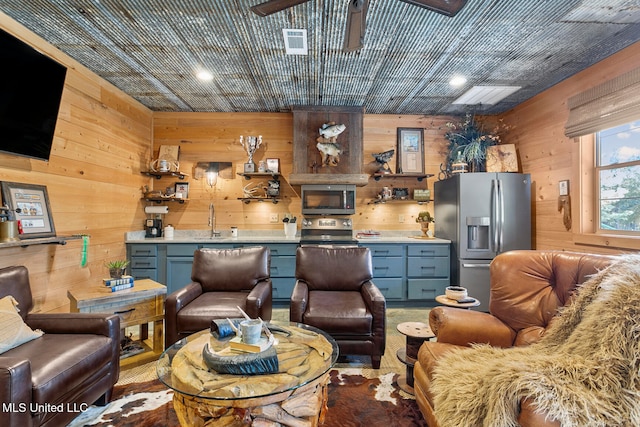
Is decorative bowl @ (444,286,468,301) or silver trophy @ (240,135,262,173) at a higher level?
silver trophy @ (240,135,262,173)

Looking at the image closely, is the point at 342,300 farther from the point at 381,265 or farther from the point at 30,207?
the point at 30,207

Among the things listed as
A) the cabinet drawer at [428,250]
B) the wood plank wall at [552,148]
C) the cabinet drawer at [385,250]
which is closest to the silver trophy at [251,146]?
the cabinet drawer at [385,250]

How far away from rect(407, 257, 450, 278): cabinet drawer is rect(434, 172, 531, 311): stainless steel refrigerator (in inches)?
8.8

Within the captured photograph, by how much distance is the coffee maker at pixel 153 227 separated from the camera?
420cm

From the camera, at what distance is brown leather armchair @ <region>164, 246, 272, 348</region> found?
232 cm

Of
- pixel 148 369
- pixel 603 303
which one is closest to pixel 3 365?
pixel 148 369

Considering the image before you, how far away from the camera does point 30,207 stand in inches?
95.8

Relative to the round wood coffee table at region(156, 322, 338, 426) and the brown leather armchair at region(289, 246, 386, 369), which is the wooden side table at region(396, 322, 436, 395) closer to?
the brown leather armchair at region(289, 246, 386, 369)

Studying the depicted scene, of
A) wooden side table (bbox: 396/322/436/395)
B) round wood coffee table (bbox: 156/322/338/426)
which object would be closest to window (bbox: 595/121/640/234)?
wooden side table (bbox: 396/322/436/395)

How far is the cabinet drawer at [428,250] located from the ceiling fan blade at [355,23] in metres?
2.73

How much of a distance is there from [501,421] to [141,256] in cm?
405

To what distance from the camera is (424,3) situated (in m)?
1.61

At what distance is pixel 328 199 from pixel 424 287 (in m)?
1.74

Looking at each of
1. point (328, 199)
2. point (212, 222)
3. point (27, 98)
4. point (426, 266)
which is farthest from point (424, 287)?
point (27, 98)
